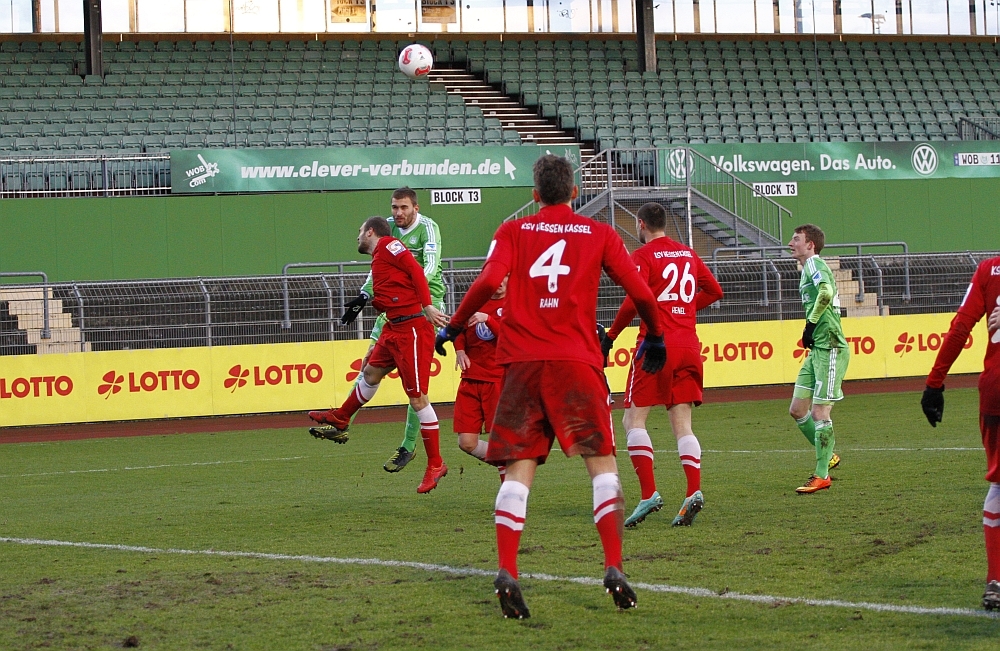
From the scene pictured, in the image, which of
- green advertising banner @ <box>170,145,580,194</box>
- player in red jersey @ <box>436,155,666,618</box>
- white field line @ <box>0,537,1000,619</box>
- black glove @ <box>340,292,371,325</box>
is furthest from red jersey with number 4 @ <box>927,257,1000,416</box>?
green advertising banner @ <box>170,145,580,194</box>

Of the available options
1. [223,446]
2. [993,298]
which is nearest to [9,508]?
[223,446]

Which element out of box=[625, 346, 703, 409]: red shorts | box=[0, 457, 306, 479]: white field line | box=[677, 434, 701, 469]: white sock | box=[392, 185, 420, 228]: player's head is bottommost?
box=[0, 457, 306, 479]: white field line

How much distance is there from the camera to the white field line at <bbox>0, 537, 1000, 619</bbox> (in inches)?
220

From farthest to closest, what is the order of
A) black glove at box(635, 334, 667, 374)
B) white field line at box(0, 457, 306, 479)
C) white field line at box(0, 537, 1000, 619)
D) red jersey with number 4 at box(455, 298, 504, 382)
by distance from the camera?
white field line at box(0, 457, 306, 479) → red jersey with number 4 at box(455, 298, 504, 382) → black glove at box(635, 334, 667, 374) → white field line at box(0, 537, 1000, 619)

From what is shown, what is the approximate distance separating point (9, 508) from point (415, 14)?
22.6m

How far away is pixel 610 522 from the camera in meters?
5.89

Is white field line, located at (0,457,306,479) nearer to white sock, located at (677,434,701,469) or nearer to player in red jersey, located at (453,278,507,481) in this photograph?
player in red jersey, located at (453,278,507,481)

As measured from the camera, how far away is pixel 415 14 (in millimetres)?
31047

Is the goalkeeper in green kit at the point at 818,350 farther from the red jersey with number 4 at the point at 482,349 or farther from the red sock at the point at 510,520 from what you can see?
the red sock at the point at 510,520

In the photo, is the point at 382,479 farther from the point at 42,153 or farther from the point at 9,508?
the point at 42,153

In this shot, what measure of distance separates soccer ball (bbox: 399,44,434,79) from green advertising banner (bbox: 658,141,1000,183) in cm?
660

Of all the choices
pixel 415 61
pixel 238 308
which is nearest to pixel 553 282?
pixel 238 308

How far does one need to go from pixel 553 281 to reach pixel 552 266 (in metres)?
0.07

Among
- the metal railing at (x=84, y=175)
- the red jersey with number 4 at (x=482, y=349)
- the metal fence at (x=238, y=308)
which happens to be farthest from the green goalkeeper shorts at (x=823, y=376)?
the metal railing at (x=84, y=175)
